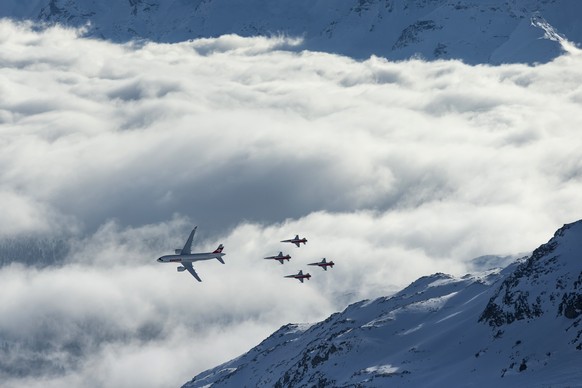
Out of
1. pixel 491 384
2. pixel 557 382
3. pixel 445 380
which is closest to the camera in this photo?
pixel 557 382

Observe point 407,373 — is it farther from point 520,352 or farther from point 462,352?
point 520,352

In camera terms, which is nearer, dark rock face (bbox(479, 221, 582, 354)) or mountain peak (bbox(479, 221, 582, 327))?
dark rock face (bbox(479, 221, 582, 354))

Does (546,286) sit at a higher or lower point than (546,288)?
higher

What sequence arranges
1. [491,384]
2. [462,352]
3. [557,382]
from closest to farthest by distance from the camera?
[557,382]
[491,384]
[462,352]

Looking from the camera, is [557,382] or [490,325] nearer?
[557,382]

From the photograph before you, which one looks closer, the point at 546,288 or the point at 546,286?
the point at 546,288

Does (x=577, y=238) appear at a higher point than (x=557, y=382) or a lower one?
higher

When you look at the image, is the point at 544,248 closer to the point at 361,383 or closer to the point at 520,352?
the point at 520,352

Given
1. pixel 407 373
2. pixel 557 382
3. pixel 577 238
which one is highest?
pixel 577 238

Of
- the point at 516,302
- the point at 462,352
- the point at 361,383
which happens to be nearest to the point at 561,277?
the point at 516,302

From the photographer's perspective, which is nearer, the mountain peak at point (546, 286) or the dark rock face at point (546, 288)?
the dark rock face at point (546, 288)
